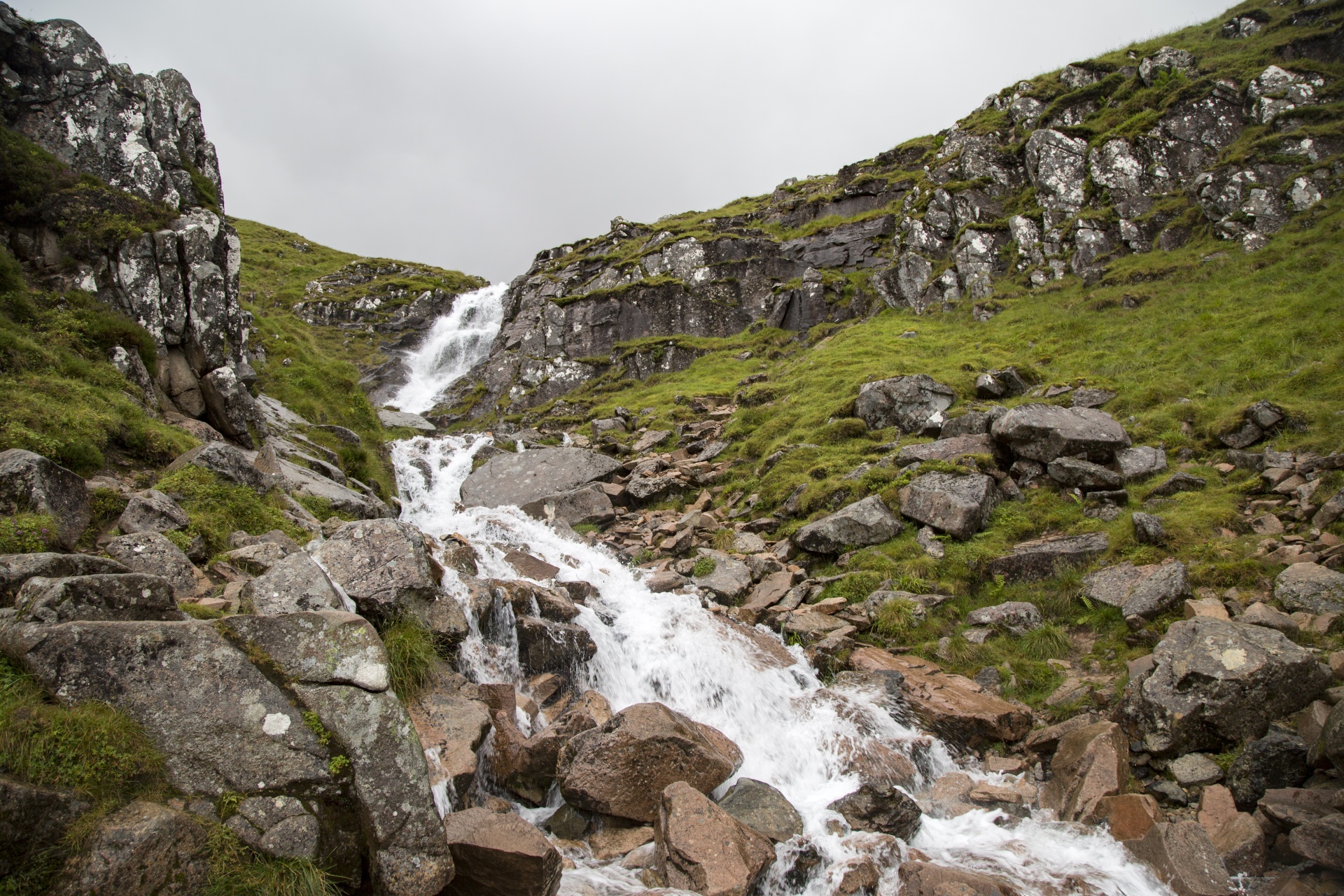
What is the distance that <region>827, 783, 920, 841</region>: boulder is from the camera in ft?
26.4

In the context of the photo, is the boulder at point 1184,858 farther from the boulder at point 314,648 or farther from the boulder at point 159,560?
the boulder at point 159,560

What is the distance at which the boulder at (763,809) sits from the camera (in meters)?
7.73

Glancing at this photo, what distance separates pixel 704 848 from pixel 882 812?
271 cm

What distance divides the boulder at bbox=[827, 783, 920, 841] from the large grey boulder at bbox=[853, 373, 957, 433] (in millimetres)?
13396

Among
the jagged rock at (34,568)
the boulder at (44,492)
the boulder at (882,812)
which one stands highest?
the boulder at (44,492)

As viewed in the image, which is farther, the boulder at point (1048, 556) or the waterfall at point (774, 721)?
the boulder at point (1048, 556)

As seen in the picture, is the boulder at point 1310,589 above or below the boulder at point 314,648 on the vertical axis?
below

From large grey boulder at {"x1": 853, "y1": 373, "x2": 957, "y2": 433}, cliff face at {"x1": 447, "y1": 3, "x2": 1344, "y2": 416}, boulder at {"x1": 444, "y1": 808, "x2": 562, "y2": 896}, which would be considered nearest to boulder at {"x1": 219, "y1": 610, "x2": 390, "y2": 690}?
boulder at {"x1": 444, "y1": 808, "x2": 562, "y2": 896}

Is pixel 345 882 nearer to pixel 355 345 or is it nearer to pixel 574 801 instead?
pixel 574 801

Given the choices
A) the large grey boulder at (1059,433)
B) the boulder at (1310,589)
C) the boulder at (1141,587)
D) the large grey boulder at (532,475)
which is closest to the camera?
the boulder at (1310,589)

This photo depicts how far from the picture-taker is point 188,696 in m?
5.54

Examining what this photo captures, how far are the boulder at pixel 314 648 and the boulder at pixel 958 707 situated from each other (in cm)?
825

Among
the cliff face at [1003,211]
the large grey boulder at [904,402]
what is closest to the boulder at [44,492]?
the large grey boulder at [904,402]

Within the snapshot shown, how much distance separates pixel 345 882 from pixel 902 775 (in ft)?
24.4
